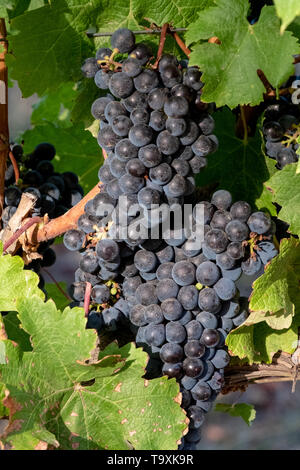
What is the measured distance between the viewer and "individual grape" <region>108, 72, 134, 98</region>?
3.83 feet

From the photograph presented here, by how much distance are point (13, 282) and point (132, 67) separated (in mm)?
525

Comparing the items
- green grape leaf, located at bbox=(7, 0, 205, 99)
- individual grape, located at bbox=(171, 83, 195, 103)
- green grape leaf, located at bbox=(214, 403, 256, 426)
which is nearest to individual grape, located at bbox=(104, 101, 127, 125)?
individual grape, located at bbox=(171, 83, 195, 103)

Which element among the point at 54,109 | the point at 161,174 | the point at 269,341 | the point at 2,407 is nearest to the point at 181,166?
the point at 161,174

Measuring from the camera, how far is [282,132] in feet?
4.33

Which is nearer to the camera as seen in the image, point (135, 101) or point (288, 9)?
point (288, 9)

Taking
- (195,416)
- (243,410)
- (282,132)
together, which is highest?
(282,132)

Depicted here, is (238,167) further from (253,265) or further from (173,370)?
(173,370)

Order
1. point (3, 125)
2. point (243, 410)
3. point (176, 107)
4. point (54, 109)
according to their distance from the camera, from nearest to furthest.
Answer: point (176, 107), point (3, 125), point (243, 410), point (54, 109)

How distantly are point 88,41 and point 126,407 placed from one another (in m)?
0.80

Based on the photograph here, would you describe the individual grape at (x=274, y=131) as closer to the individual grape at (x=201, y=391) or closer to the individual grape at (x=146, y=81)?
the individual grape at (x=146, y=81)

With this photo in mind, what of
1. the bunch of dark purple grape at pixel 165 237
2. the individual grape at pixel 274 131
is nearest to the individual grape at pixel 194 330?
the bunch of dark purple grape at pixel 165 237

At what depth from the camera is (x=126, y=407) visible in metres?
1.22

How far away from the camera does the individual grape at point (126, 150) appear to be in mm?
1163

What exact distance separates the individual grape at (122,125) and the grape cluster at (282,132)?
1.09 feet
